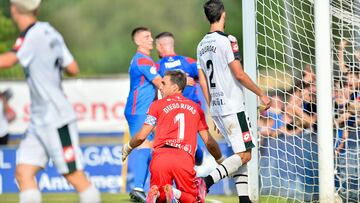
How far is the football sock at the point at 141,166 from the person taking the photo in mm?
10023

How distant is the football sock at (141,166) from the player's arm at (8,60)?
372 centimetres

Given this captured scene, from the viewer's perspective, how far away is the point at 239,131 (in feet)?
28.2

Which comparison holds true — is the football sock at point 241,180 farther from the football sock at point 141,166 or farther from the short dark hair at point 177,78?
the football sock at point 141,166

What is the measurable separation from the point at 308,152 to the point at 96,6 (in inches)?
804

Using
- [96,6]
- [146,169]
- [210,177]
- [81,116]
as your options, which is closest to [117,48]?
[96,6]

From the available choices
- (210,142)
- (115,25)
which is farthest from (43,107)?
(115,25)

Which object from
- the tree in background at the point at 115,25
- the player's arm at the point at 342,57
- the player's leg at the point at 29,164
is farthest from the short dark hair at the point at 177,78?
the tree in background at the point at 115,25

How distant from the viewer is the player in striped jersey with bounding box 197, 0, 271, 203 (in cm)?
858

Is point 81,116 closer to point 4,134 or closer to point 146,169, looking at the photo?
point 146,169

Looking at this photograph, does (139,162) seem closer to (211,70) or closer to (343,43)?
(211,70)

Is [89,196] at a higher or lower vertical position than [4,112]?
lower

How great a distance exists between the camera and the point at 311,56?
9812 mm

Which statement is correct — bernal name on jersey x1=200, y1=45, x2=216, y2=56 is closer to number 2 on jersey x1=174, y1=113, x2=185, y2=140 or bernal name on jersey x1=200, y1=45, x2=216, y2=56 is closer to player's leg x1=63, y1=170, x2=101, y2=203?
number 2 on jersey x1=174, y1=113, x2=185, y2=140

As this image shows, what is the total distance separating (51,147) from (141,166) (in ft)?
11.5
